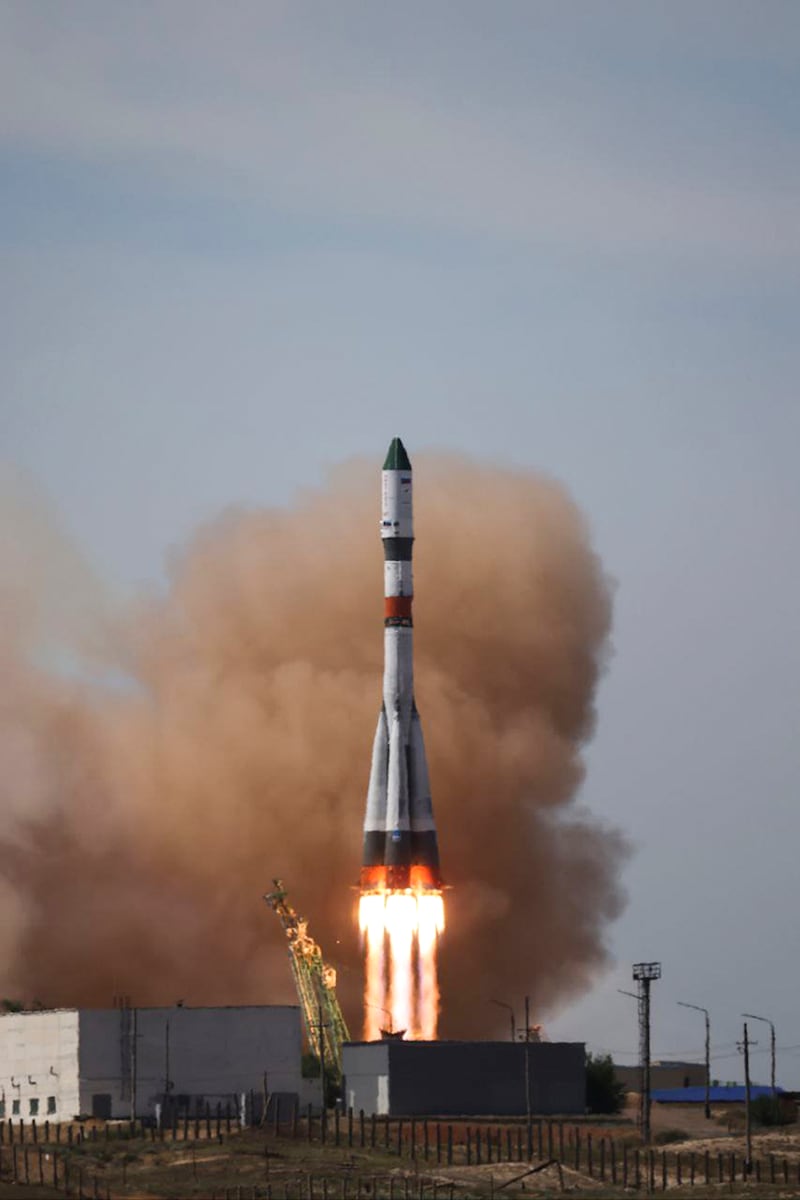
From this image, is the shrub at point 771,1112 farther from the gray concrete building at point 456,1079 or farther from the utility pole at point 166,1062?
the utility pole at point 166,1062

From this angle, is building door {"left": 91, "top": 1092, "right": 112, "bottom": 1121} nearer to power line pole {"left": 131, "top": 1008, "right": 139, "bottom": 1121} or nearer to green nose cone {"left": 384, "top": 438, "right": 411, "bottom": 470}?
power line pole {"left": 131, "top": 1008, "right": 139, "bottom": 1121}

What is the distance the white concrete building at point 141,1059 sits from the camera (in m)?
129

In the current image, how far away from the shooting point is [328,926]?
152m

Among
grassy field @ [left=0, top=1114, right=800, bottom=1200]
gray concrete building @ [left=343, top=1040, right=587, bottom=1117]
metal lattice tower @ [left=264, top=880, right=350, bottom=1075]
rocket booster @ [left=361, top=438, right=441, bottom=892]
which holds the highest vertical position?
rocket booster @ [left=361, top=438, right=441, bottom=892]

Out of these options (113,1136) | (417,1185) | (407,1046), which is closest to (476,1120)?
(407,1046)

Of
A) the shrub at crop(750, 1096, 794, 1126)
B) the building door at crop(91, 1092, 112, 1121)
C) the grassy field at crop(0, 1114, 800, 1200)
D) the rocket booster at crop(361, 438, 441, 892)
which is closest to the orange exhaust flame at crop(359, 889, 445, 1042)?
the rocket booster at crop(361, 438, 441, 892)

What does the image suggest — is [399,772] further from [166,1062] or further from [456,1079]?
[166,1062]

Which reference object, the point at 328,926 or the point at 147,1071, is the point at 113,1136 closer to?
the point at 147,1071

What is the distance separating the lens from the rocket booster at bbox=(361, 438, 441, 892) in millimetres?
138000

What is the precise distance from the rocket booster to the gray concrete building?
1167cm

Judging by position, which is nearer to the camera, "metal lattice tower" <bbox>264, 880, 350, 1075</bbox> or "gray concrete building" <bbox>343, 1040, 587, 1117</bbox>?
"gray concrete building" <bbox>343, 1040, 587, 1117</bbox>

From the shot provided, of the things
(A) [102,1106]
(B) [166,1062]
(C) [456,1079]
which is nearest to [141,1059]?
(B) [166,1062]

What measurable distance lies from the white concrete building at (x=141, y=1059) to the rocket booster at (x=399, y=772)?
8688 mm

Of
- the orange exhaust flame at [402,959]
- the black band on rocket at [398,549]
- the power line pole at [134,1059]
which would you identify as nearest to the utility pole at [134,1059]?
the power line pole at [134,1059]
